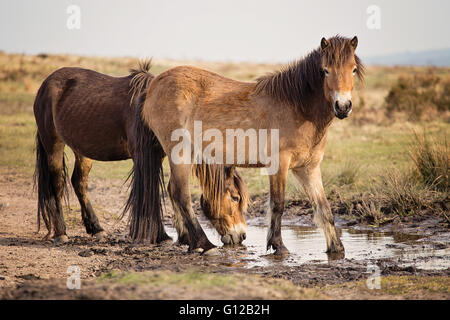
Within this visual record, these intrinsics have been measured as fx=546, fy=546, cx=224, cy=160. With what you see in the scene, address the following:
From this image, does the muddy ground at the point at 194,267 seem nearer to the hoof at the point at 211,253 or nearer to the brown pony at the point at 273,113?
the hoof at the point at 211,253

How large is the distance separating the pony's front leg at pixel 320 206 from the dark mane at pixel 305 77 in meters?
0.80

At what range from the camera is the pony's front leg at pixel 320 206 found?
6.57 m

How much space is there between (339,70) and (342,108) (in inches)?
18.3

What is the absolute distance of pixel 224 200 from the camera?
23.1ft

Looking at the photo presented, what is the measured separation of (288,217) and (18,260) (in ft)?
14.2

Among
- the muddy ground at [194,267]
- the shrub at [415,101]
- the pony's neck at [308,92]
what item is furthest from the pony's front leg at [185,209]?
the shrub at [415,101]

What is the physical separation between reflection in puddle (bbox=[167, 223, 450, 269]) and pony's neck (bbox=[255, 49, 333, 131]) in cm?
155

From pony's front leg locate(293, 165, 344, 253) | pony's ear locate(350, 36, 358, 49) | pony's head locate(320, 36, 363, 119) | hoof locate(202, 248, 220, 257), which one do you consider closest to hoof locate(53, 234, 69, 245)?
hoof locate(202, 248, 220, 257)

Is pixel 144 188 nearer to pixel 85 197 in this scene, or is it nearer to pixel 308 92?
pixel 85 197

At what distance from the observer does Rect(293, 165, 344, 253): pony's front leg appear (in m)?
6.57

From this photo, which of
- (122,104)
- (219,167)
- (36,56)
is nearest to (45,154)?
(122,104)

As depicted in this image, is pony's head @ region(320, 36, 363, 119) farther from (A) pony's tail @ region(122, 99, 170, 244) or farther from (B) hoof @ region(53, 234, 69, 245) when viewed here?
(B) hoof @ region(53, 234, 69, 245)

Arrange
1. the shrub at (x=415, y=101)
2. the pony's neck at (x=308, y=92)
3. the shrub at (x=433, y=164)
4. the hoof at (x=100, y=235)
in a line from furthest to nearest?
the shrub at (x=415, y=101) → the shrub at (x=433, y=164) → the hoof at (x=100, y=235) → the pony's neck at (x=308, y=92)

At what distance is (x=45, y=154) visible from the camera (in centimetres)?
830
